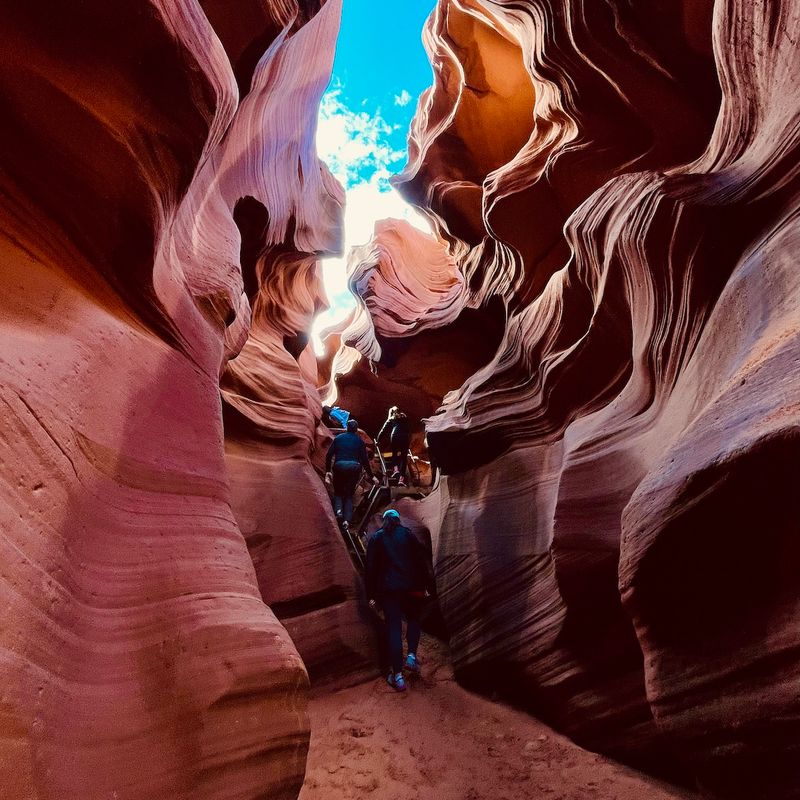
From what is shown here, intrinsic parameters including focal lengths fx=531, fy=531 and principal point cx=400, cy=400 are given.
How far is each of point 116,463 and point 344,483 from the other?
739cm

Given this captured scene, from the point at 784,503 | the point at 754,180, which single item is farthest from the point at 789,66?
the point at 784,503

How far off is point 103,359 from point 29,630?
1.61m

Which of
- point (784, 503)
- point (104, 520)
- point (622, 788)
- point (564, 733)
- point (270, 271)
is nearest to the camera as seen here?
point (784, 503)

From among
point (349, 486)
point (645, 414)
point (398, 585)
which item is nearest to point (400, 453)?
point (349, 486)

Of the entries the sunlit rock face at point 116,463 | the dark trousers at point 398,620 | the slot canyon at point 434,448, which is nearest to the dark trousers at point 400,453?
the slot canyon at point 434,448

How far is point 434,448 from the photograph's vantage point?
897 centimetres

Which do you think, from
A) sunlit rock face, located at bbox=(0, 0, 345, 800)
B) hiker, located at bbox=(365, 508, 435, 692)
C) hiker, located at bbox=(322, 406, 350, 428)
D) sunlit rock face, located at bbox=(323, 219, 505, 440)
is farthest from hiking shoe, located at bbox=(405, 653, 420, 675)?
hiker, located at bbox=(322, 406, 350, 428)

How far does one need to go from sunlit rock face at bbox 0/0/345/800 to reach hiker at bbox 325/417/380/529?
5.96 metres

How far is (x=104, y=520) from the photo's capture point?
2.72 meters

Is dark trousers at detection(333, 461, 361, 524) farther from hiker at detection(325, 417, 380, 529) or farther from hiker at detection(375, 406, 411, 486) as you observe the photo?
hiker at detection(375, 406, 411, 486)

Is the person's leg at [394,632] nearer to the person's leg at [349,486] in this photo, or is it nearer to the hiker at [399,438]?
the person's leg at [349,486]

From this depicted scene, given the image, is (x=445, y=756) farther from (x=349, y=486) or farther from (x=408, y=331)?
(x=408, y=331)

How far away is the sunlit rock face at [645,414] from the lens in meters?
2.63

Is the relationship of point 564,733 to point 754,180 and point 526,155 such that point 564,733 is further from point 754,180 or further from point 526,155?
point 526,155
